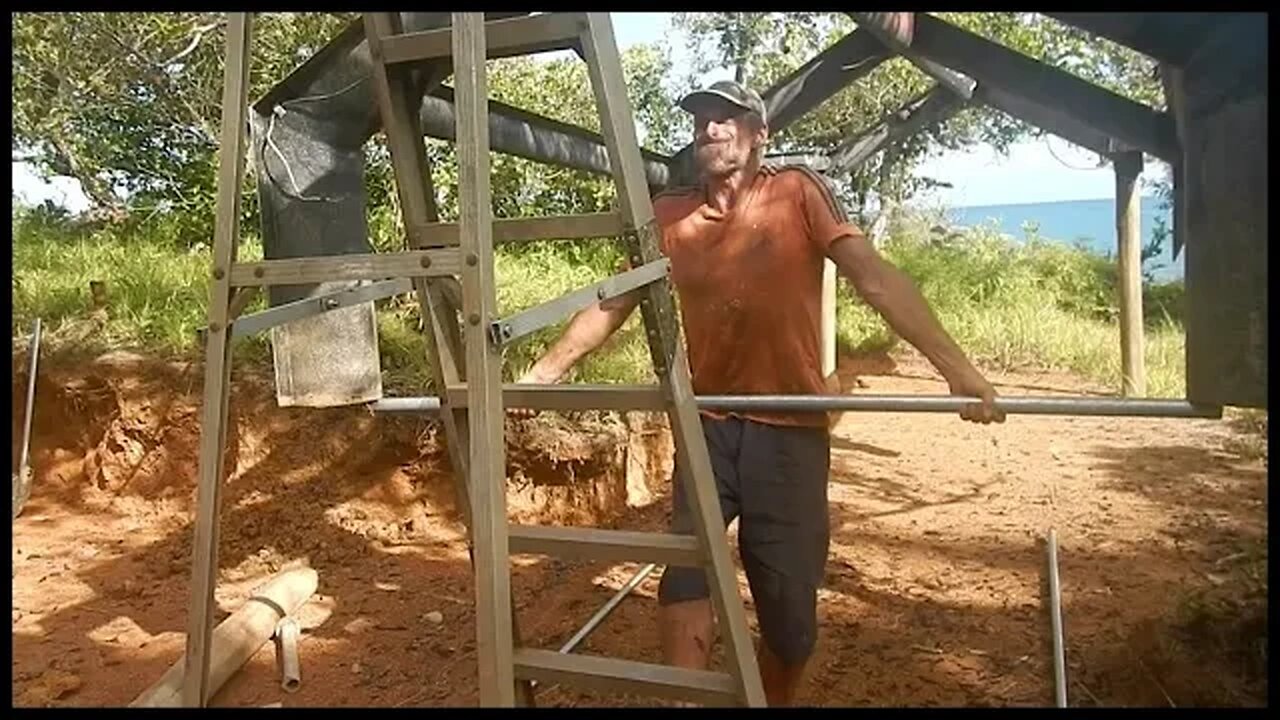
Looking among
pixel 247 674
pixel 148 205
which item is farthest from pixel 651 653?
pixel 148 205

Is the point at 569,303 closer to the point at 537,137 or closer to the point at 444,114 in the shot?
the point at 444,114

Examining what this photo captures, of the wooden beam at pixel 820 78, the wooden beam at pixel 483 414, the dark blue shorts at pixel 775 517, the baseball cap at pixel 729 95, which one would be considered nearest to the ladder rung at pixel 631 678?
the wooden beam at pixel 483 414

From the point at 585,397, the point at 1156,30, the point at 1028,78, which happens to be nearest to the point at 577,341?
the point at 585,397

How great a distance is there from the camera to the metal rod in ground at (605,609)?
3330mm

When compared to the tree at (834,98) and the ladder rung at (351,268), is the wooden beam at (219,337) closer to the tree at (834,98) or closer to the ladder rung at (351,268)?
the ladder rung at (351,268)

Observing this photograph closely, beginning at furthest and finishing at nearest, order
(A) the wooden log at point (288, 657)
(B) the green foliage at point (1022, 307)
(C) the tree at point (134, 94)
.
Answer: (B) the green foliage at point (1022, 307) < (C) the tree at point (134, 94) < (A) the wooden log at point (288, 657)

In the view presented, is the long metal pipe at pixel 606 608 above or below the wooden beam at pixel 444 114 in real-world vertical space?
below

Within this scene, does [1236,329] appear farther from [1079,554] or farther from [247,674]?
[247,674]

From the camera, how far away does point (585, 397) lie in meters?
1.91

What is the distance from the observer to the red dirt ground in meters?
3.26

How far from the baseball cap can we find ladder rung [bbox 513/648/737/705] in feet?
4.30

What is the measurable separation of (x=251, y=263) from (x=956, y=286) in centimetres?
580

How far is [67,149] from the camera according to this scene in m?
6.66

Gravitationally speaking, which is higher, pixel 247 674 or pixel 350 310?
pixel 350 310
